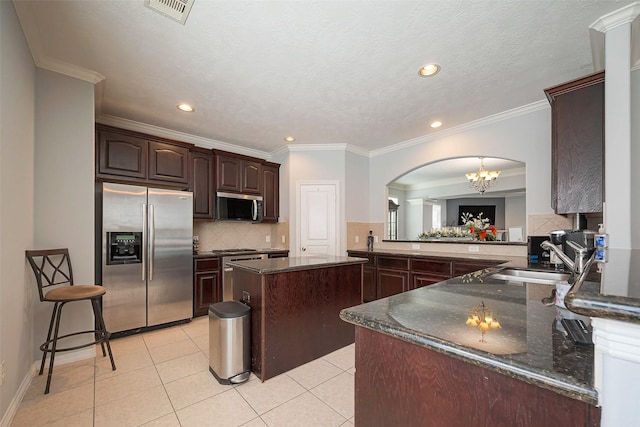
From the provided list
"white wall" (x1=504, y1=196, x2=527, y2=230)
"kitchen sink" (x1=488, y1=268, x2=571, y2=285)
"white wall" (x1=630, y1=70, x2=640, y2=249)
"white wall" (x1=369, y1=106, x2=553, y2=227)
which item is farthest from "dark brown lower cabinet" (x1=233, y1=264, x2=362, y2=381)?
"white wall" (x1=504, y1=196, x2=527, y2=230)

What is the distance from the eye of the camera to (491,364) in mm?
689

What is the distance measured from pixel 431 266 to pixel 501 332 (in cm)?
282

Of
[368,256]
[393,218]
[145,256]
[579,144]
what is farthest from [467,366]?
[393,218]

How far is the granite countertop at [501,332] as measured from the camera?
2.04ft

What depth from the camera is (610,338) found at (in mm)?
517

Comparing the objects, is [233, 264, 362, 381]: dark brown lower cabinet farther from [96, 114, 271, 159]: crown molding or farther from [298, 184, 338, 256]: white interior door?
[96, 114, 271, 159]: crown molding

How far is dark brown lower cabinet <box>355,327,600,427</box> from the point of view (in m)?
0.64

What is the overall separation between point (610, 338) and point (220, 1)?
231 centimetres

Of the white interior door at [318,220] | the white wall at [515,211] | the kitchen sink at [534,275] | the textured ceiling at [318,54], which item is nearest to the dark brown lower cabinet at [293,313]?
the kitchen sink at [534,275]

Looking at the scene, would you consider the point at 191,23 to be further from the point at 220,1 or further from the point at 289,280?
the point at 289,280

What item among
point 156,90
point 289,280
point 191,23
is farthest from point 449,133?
point 156,90

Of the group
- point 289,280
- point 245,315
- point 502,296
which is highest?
point 502,296

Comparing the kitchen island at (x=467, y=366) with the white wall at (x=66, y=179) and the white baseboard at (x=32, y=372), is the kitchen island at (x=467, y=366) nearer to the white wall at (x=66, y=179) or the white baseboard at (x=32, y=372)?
the white baseboard at (x=32, y=372)

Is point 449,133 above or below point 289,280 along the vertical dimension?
above
